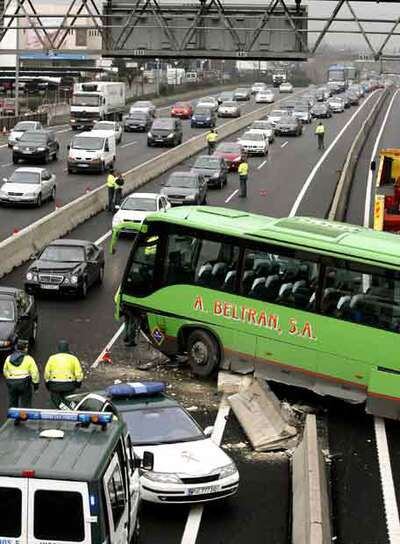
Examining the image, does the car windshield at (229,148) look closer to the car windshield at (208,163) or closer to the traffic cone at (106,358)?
the car windshield at (208,163)

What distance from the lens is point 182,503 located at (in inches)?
523

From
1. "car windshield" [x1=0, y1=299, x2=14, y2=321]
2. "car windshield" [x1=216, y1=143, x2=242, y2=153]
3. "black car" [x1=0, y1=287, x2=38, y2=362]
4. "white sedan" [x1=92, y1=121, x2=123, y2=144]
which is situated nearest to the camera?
"black car" [x1=0, y1=287, x2=38, y2=362]

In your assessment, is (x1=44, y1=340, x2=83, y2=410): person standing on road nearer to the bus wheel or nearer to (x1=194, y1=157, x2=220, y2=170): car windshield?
the bus wheel

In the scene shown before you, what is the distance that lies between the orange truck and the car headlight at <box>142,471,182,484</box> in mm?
19186

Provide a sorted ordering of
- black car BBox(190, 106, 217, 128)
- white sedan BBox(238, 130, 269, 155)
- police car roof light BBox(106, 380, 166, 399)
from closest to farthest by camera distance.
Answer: police car roof light BBox(106, 380, 166, 399) → white sedan BBox(238, 130, 269, 155) → black car BBox(190, 106, 217, 128)

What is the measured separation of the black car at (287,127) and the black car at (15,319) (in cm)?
5650

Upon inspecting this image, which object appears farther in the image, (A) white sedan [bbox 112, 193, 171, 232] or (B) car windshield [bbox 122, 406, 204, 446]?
(A) white sedan [bbox 112, 193, 171, 232]

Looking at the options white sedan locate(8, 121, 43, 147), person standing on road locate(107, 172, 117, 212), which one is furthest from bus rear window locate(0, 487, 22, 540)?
white sedan locate(8, 121, 43, 147)

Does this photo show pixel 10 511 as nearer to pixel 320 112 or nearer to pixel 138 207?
Result: pixel 138 207

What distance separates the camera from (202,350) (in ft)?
65.0

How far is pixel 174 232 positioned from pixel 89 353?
3000 millimetres

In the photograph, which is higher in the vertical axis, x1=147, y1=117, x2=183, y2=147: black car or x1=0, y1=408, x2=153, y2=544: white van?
x1=0, y1=408, x2=153, y2=544: white van

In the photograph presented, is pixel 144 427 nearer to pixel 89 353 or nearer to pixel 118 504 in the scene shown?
pixel 118 504

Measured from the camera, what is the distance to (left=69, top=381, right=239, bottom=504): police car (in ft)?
43.3
